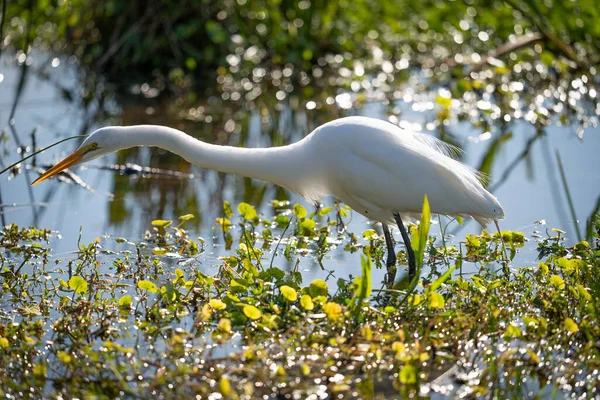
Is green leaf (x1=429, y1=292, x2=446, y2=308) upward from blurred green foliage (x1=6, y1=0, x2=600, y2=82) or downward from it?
downward

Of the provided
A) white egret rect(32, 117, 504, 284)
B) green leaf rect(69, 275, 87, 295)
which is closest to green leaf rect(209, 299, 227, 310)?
green leaf rect(69, 275, 87, 295)

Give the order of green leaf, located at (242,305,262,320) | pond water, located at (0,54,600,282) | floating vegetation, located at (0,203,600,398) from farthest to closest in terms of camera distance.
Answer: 1. pond water, located at (0,54,600,282)
2. green leaf, located at (242,305,262,320)
3. floating vegetation, located at (0,203,600,398)

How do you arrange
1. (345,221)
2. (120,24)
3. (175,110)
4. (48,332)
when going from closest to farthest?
1. (48,332)
2. (345,221)
3. (175,110)
4. (120,24)

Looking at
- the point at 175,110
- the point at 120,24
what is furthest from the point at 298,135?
the point at 120,24

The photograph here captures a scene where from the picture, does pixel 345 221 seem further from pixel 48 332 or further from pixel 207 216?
pixel 48 332

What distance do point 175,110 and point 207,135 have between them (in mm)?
891

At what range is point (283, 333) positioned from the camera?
Result: 378cm

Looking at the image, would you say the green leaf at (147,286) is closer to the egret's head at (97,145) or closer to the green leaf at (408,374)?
the egret's head at (97,145)

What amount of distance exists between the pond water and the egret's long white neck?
0.58 m

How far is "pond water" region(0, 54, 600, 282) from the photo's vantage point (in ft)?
18.5

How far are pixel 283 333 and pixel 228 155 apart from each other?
115cm

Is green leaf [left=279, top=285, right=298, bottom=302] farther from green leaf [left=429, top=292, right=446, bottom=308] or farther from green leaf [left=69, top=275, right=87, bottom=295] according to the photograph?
green leaf [left=69, top=275, right=87, bottom=295]

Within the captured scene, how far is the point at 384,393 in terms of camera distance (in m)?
3.27

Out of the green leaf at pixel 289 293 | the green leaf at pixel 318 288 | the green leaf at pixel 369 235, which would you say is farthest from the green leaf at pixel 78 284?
the green leaf at pixel 369 235
